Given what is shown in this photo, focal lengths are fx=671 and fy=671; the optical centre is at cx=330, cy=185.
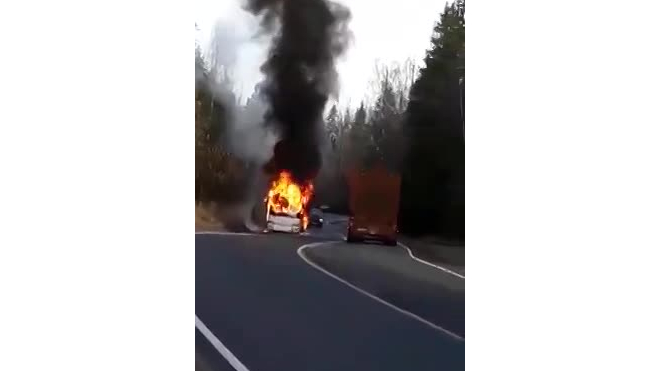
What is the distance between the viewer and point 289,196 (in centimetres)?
306

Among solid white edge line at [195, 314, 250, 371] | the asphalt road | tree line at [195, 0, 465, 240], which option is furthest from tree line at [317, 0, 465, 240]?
solid white edge line at [195, 314, 250, 371]

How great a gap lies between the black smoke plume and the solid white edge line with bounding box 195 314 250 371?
76 centimetres

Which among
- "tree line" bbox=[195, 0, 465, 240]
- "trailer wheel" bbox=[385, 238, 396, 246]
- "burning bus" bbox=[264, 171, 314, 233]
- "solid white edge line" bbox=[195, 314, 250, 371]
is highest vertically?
"tree line" bbox=[195, 0, 465, 240]

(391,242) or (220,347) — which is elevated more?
(391,242)

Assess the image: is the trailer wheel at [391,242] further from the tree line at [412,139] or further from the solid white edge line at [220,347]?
the solid white edge line at [220,347]

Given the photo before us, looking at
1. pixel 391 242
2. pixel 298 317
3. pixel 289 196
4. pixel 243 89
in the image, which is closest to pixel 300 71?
pixel 243 89

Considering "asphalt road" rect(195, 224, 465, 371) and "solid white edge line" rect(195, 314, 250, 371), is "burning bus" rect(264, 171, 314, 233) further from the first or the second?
"solid white edge line" rect(195, 314, 250, 371)

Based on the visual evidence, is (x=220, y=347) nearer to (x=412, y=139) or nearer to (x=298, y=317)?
(x=298, y=317)

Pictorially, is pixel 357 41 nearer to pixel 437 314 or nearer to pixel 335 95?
pixel 335 95

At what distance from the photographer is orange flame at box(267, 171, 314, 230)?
3059mm

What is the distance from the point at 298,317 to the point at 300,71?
1.11 metres
